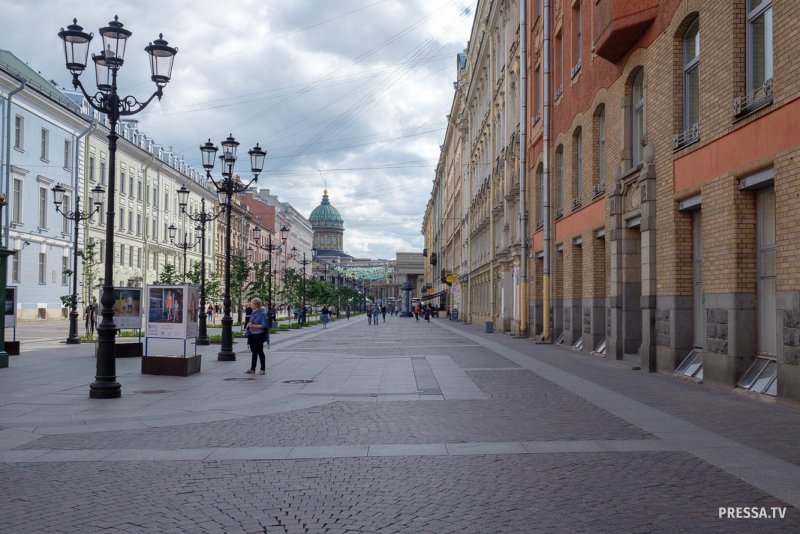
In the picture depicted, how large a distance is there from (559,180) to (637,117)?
30.9 feet

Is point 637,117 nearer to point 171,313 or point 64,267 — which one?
point 171,313

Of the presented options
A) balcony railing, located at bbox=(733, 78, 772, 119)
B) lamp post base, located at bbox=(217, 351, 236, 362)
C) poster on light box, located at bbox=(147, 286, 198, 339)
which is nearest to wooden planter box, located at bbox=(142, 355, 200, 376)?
poster on light box, located at bbox=(147, 286, 198, 339)

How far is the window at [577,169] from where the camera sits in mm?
25203

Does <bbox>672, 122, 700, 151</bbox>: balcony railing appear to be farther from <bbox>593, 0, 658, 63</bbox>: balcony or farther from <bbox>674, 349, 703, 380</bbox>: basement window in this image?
<bbox>674, 349, 703, 380</bbox>: basement window

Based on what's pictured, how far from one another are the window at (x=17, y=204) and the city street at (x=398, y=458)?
36.7 meters

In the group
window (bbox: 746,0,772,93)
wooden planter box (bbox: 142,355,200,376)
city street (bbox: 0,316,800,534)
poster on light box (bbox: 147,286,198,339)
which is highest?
window (bbox: 746,0,772,93)

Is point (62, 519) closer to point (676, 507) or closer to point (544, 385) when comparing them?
point (676, 507)

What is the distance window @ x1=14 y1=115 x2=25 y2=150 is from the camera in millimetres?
47531

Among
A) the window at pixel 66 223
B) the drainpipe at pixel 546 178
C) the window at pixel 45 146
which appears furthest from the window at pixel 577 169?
the window at pixel 66 223

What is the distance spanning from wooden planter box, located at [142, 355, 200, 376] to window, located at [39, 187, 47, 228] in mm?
38586

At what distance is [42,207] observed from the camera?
51.6 m

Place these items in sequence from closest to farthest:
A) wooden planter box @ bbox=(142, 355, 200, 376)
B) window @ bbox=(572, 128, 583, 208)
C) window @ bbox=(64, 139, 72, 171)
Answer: wooden planter box @ bbox=(142, 355, 200, 376) → window @ bbox=(572, 128, 583, 208) → window @ bbox=(64, 139, 72, 171)

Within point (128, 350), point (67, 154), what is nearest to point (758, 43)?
point (128, 350)

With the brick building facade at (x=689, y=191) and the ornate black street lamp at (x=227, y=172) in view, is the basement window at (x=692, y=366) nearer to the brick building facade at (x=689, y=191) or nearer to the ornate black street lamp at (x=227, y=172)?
the brick building facade at (x=689, y=191)
